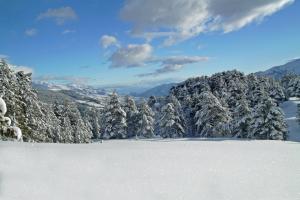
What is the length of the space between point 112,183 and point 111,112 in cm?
4785

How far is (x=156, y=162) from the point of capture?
11641 millimetres

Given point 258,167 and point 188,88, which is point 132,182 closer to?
point 258,167

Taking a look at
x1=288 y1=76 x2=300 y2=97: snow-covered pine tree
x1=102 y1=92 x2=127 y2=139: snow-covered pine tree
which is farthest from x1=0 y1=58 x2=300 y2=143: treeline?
x1=288 y1=76 x2=300 y2=97: snow-covered pine tree

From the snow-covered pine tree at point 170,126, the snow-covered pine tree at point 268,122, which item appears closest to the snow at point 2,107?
the snow-covered pine tree at point 268,122

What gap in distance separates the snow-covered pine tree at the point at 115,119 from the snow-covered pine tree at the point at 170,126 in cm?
1246

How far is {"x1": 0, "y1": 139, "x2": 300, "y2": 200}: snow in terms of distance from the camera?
902 centimetres

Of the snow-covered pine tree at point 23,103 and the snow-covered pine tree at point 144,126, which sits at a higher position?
the snow-covered pine tree at point 23,103

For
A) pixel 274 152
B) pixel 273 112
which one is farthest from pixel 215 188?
pixel 273 112

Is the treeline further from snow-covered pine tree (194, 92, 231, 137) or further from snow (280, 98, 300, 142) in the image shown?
snow (280, 98, 300, 142)

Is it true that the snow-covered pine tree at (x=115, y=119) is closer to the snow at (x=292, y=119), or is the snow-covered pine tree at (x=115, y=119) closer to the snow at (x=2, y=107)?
the snow at (x=292, y=119)

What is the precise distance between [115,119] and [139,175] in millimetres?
47236

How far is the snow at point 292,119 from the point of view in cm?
6575

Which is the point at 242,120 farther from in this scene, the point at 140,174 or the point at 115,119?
the point at 140,174

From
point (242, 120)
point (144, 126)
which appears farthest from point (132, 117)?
point (242, 120)
